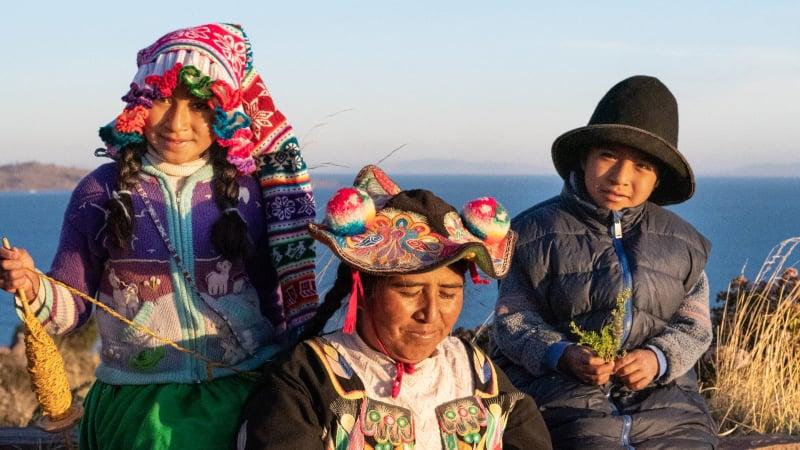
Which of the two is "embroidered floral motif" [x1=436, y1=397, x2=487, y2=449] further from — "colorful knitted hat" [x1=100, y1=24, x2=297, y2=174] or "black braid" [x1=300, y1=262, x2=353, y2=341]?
"colorful knitted hat" [x1=100, y1=24, x2=297, y2=174]

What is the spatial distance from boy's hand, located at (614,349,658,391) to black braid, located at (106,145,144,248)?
1950 mm

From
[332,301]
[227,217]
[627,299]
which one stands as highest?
[227,217]

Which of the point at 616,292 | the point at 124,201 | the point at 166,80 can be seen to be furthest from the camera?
the point at 616,292

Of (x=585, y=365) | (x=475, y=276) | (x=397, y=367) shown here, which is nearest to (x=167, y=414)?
(x=397, y=367)

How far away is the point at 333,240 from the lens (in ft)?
12.1

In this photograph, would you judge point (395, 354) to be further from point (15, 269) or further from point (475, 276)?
point (15, 269)

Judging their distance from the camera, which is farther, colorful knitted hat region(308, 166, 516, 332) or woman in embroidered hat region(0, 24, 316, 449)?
woman in embroidered hat region(0, 24, 316, 449)

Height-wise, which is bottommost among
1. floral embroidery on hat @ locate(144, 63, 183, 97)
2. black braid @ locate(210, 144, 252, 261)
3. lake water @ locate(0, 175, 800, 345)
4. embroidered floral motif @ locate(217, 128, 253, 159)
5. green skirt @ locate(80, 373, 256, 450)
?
lake water @ locate(0, 175, 800, 345)

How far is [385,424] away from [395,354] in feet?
0.76

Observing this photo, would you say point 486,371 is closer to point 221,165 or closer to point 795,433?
point 221,165

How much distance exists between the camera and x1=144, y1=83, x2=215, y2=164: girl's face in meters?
3.98

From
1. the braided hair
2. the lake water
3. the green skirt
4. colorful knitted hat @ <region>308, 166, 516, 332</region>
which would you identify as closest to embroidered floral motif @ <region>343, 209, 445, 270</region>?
colorful knitted hat @ <region>308, 166, 516, 332</region>

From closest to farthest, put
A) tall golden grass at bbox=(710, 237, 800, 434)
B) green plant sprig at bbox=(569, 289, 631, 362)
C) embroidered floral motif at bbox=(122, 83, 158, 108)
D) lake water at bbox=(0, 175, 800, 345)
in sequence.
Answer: embroidered floral motif at bbox=(122, 83, 158, 108)
green plant sprig at bbox=(569, 289, 631, 362)
tall golden grass at bbox=(710, 237, 800, 434)
lake water at bbox=(0, 175, 800, 345)

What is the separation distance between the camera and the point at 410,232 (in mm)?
3719
